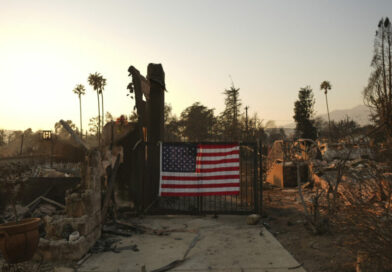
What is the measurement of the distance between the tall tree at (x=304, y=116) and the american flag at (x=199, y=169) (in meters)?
42.3

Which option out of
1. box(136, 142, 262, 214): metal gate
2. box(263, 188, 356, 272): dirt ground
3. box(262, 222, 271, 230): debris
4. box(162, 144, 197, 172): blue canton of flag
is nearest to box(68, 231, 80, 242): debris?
box(136, 142, 262, 214): metal gate

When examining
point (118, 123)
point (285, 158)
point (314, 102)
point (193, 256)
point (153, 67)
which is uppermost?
point (314, 102)

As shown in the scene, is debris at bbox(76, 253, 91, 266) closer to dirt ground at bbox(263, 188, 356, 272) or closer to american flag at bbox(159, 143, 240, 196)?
american flag at bbox(159, 143, 240, 196)

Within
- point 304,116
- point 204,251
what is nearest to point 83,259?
point 204,251

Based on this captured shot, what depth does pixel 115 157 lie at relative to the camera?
7711 mm

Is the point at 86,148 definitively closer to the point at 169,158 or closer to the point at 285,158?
the point at 169,158

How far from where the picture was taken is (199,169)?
7.99m

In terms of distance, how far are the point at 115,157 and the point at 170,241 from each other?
3.01m

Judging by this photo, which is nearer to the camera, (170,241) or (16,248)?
(16,248)

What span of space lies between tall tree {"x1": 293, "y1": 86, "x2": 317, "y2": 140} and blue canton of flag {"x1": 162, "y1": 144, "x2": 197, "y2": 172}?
4277 centimetres

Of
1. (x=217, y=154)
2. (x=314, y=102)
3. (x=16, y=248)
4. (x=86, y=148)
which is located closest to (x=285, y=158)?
(x=217, y=154)

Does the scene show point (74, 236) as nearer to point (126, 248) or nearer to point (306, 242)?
point (126, 248)

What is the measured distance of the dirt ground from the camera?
14.8ft

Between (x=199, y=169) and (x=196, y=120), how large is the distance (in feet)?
150
